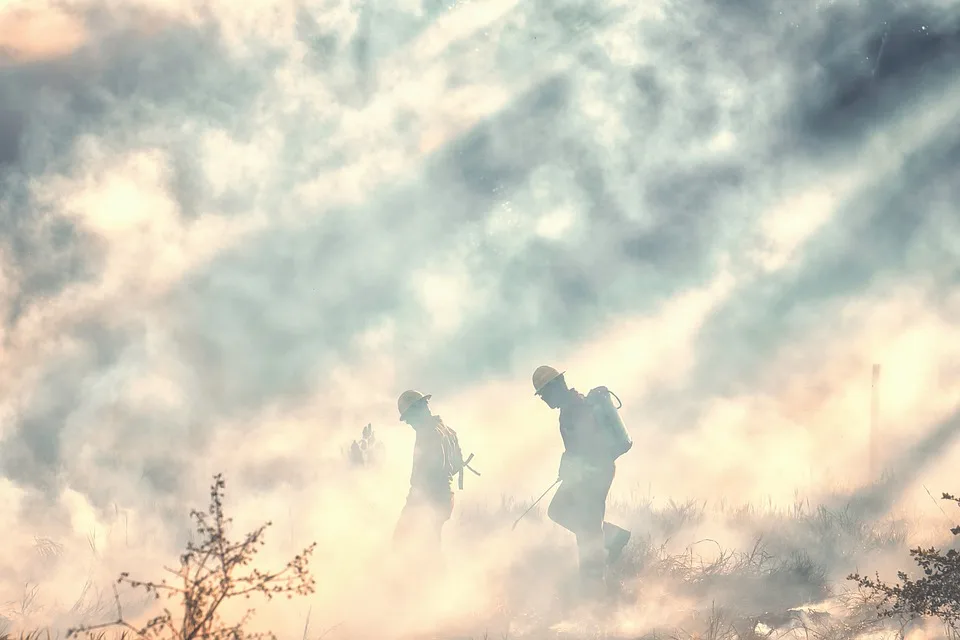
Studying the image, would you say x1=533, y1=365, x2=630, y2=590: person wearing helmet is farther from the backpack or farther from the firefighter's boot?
the backpack

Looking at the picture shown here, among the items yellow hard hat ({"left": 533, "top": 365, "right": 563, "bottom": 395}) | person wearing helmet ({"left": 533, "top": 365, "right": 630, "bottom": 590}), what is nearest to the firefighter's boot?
person wearing helmet ({"left": 533, "top": 365, "right": 630, "bottom": 590})

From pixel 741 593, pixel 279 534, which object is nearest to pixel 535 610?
pixel 741 593

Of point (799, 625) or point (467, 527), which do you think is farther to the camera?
point (467, 527)

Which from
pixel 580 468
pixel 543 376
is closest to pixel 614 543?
pixel 580 468

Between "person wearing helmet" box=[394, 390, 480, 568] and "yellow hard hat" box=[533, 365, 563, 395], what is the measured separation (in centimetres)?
148

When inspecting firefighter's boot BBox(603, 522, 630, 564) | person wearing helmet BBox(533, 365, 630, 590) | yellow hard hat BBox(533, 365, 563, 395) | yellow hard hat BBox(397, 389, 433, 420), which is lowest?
firefighter's boot BBox(603, 522, 630, 564)

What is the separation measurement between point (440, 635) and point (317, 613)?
165 cm

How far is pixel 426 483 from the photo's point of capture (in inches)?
361

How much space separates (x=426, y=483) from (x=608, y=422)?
2.31 m

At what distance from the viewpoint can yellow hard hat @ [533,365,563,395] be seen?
8344 mm

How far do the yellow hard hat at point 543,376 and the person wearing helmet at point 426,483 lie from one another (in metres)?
1.48

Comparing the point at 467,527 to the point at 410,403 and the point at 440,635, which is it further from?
the point at 440,635

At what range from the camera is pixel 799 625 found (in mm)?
6672

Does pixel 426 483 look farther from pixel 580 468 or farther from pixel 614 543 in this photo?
pixel 614 543
